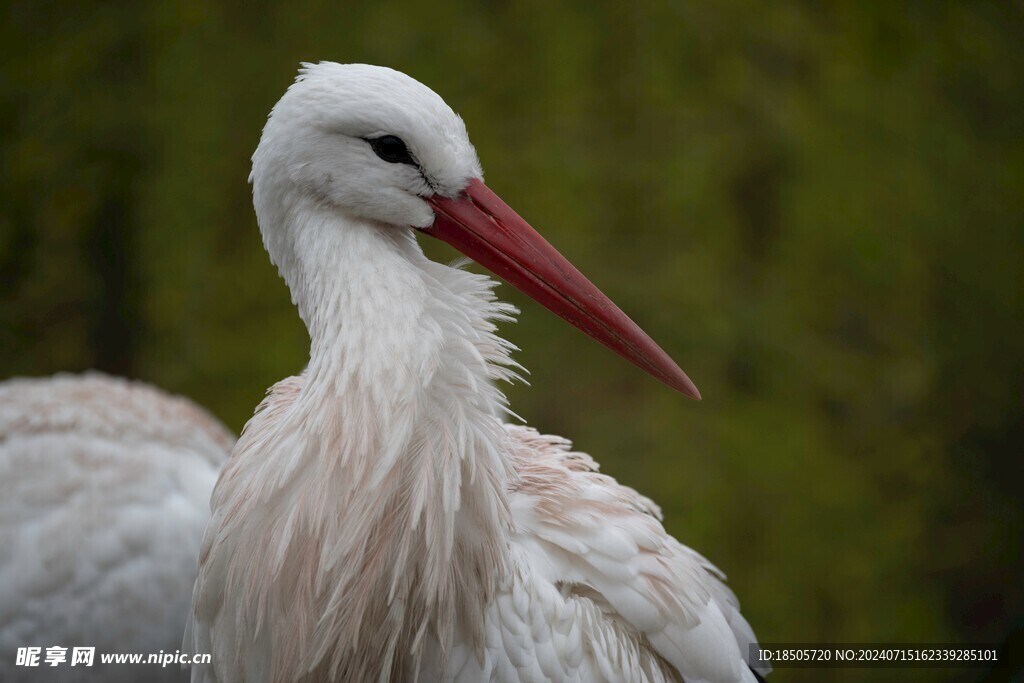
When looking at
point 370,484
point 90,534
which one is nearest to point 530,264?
point 370,484

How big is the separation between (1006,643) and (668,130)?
1.86 metres

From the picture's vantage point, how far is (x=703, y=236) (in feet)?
9.25

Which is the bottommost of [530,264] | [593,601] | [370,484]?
[593,601]

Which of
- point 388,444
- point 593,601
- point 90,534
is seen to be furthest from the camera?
point 90,534

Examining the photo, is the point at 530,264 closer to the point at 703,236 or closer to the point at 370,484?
the point at 370,484

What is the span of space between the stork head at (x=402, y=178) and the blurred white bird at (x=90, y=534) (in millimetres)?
617

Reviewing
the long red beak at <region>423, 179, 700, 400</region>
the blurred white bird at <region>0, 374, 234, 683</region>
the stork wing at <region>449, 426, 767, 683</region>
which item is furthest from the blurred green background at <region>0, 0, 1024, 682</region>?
the long red beak at <region>423, 179, 700, 400</region>

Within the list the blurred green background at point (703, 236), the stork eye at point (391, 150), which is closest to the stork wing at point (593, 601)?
the stork eye at point (391, 150)

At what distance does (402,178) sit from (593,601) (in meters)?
0.53

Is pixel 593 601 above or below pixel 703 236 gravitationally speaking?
below

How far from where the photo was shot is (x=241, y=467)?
0.95 metres

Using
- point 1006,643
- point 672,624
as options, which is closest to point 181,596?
point 672,624

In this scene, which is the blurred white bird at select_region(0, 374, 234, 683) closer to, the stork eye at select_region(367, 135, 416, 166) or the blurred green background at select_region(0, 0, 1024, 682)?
the stork eye at select_region(367, 135, 416, 166)

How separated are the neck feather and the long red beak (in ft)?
0.22
